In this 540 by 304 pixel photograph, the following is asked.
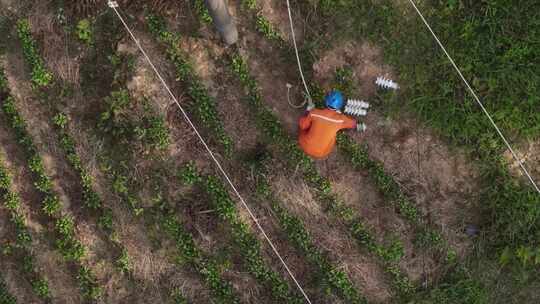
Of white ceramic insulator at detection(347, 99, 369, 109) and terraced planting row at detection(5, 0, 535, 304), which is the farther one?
terraced planting row at detection(5, 0, 535, 304)

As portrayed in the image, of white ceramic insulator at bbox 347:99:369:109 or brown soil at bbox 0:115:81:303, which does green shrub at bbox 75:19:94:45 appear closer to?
brown soil at bbox 0:115:81:303

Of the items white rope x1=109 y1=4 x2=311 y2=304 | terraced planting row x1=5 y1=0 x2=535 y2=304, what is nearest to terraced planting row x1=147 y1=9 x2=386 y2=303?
terraced planting row x1=5 y1=0 x2=535 y2=304

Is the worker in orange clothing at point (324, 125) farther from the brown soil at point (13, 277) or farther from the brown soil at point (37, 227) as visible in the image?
the brown soil at point (13, 277)

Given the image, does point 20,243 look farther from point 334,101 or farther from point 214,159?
point 334,101

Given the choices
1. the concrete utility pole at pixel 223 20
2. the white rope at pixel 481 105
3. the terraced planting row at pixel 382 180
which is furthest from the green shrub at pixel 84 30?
the white rope at pixel 481 105

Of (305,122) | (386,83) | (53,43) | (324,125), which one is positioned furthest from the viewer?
(53,43)

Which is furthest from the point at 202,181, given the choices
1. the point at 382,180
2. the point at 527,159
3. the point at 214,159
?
the point at 527,159

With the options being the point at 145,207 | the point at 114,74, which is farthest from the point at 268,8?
the point at 145,207

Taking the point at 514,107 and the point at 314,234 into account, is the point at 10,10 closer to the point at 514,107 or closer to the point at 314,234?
the point at 314,234
